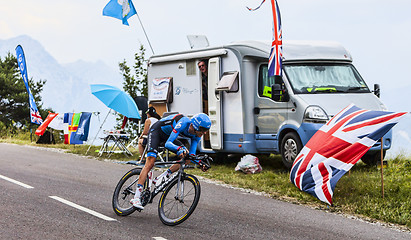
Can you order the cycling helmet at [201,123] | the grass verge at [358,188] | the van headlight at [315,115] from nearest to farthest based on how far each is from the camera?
the cycling helmet at [201,123], the grass verge at [358,188], the van headlight at [315,115]

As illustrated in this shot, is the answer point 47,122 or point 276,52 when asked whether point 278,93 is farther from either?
point 47,122

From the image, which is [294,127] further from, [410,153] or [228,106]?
[410,153]

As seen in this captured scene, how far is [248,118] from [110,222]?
265 inches

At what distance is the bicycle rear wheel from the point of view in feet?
25.4

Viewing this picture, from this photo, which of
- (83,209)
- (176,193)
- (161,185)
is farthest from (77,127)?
(176,193)

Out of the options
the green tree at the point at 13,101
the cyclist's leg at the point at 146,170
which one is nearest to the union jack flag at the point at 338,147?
the cyclist's leg at the point at 146,170

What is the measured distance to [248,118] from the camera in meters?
13.5

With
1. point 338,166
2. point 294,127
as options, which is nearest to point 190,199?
point 338,166

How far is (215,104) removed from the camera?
14.2 m

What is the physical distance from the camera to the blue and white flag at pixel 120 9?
67.2 feet

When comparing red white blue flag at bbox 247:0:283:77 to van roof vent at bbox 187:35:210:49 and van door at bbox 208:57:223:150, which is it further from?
van roof vent at bbox 187:35:210:49

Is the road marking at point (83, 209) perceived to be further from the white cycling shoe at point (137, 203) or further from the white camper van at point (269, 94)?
the white camper van at point (269, 94)

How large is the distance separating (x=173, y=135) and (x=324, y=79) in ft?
20.8

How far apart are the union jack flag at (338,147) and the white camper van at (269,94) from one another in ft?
5.66
